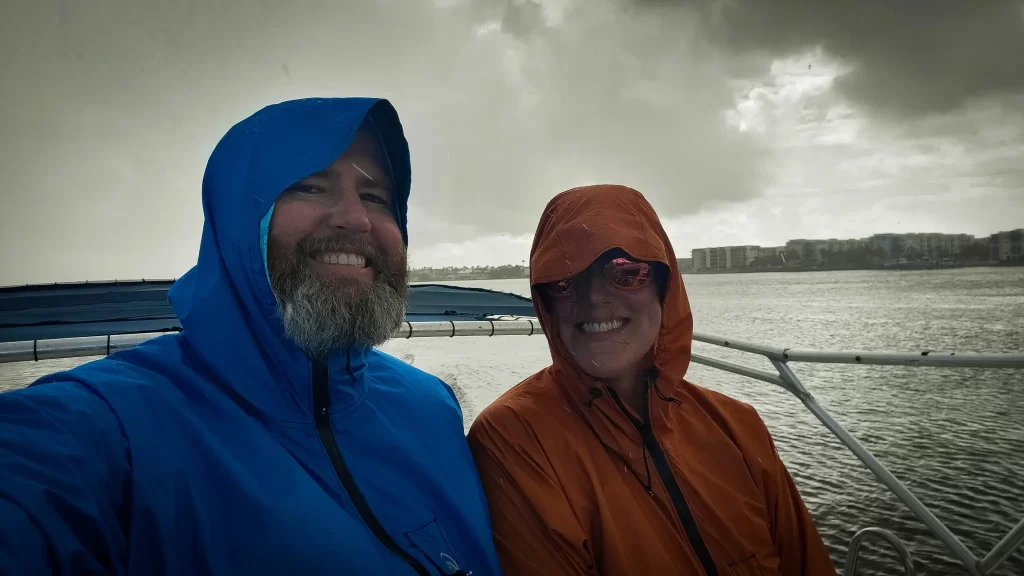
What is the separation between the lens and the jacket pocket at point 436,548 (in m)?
1.42

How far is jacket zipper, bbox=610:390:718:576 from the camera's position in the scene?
5.61 ft

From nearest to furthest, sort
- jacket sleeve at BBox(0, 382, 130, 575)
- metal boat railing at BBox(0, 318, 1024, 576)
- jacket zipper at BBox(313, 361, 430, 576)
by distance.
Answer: jacket sleeve at BBox(0, 382, 130, 575), jacket zipper at BBox(313, 361, 430, 576), metal boat railing at BBox(0, 318, 1024, 576)

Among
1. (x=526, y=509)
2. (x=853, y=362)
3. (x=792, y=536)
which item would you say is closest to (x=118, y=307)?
(x=526, y=509)

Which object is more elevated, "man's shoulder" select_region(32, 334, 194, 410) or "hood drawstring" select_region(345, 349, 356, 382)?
"man's shoulder" select_region(32, 334, 194, 410)

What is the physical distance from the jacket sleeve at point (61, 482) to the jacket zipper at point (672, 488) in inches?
62.9

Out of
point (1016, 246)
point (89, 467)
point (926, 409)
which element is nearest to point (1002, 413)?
point (926, 409)

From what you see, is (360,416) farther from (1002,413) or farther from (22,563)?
(1002,413)

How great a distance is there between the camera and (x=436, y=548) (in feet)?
4.79

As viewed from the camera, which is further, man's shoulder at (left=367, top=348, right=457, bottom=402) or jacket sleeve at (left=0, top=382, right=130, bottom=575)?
man's shoulder at (left=367, top=348, right=457, bottom=402)

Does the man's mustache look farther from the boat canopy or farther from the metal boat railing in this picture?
the boat canopy

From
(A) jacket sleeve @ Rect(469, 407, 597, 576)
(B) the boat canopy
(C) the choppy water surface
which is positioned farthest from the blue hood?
(C) the choppy water surface

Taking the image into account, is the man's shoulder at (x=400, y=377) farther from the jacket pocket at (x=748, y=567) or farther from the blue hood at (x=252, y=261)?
the jacket pocket at (x=748, y=567)

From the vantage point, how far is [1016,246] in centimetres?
6153

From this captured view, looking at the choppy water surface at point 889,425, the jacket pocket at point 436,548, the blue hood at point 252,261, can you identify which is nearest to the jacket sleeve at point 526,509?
the jacket pocket at point 436,548
